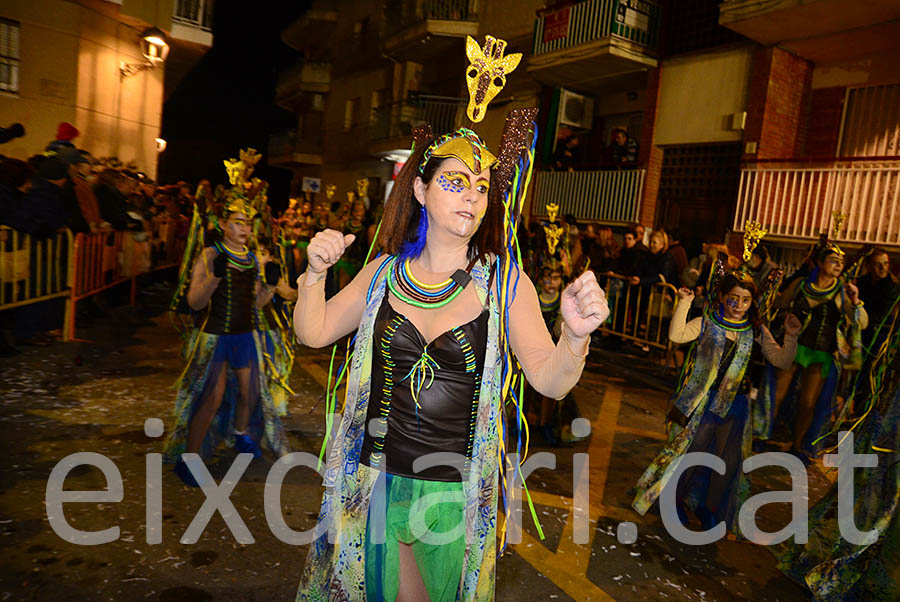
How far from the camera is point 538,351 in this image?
94.3 inches

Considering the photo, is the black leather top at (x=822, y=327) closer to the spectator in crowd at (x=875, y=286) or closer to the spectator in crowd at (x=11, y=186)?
the spectator in crowd at (x=875, y=286)

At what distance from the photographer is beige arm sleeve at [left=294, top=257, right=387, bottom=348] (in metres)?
2.44

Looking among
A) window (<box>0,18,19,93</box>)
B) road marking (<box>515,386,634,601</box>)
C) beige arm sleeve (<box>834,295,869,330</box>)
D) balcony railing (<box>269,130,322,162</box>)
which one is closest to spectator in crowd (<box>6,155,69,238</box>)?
road marking (<box>515,386,634,601</box>)

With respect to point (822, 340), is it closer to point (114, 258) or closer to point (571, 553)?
point (571, 553)

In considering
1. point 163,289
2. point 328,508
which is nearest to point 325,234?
point 328,508

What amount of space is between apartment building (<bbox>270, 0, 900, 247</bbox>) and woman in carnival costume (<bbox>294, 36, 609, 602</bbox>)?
10.6m

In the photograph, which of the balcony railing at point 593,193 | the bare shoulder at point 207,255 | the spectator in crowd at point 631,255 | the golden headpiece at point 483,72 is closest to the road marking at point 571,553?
the golden headpiece at point 483,72

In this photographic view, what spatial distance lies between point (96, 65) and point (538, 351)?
Result: 56.5 feet

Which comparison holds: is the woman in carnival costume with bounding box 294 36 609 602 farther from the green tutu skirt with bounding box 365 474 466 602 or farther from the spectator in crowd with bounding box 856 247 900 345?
the spectator in crowd with bounding box 856 247 900 345

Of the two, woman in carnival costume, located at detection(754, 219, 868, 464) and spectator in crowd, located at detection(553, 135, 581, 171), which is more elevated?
spectator in crowd, located at detection(553, 135, 581, 171)

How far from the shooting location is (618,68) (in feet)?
51.4

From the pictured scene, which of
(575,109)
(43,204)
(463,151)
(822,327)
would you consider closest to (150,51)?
(43,204)

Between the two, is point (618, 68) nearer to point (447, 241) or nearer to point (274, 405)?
point (274, 405)

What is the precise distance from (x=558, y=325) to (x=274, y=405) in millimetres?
2783
